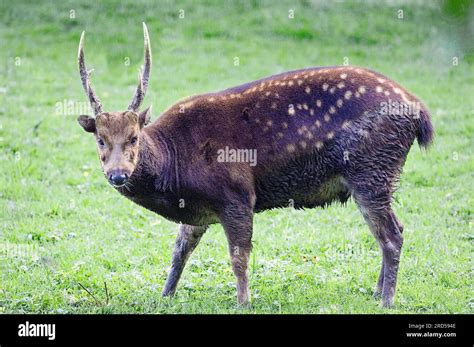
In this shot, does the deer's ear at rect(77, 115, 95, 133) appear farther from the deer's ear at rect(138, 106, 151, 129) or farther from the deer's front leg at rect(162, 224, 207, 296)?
the deer's front leg at rect(162, 224, 207, 296)

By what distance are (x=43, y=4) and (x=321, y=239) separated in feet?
38.1

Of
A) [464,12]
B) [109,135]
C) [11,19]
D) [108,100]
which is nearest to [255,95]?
[109,135]

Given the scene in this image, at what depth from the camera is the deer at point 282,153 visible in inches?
283

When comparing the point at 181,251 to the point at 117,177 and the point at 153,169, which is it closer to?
the point at 153,169

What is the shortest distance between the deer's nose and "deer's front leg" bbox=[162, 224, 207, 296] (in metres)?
1.34

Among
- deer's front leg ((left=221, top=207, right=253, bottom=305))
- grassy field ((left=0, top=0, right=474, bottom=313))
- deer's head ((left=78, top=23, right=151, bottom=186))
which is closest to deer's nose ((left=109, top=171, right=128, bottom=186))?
deer's head ((left=78, top=23, right=151, bottom=186))

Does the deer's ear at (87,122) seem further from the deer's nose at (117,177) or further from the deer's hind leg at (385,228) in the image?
the deer's hind leg at (385,228)

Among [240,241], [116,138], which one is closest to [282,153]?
[240,241]

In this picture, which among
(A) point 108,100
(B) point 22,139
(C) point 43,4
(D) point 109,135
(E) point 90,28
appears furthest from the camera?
(C) point 43,4

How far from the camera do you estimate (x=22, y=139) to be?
12.5 m

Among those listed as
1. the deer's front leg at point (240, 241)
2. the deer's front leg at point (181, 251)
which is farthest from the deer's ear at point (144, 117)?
the deer's front leg at point (181, 251)

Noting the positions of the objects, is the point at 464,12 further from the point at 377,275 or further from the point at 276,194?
the point at 377,275

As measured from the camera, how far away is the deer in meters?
7.18

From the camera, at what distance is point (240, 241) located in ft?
23.7
